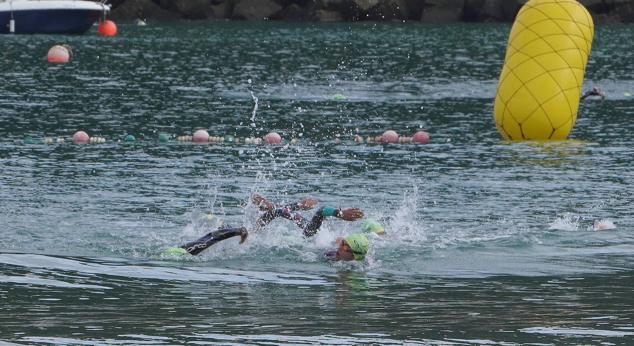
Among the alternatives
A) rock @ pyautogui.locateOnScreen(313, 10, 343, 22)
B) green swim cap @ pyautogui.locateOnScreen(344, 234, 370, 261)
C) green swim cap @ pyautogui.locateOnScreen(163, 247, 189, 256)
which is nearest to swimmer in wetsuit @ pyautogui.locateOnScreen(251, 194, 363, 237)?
green swim cap @ pyautogui.locateOnScreen(344, 234, 370, 261)

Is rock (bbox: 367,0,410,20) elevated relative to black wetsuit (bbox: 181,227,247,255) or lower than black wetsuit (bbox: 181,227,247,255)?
lower

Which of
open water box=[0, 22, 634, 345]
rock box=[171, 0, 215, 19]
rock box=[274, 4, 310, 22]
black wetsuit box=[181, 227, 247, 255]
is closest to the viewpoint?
open water box=[0, 22, 634, 345]

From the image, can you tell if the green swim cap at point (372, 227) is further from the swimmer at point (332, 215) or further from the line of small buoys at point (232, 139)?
the line of small buoys at point (232, 139)

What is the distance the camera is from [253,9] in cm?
9962

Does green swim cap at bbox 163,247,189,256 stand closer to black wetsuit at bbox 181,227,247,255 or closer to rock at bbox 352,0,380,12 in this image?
black wetsuit at bbox 181,227,247,255

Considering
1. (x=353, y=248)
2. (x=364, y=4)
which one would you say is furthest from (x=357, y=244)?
(x=364, y=4)

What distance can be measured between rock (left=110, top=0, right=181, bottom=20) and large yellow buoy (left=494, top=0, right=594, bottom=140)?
224 feet

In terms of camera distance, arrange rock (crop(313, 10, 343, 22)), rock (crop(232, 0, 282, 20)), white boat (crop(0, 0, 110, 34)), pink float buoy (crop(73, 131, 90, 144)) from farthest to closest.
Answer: rock (crop(313, 10, 343, 22)) < rock (crop(232, 0, 282, 20)) < white boat (crop(0, 0, 110, 34)) < pink float buoy (crop(73, 131, 90, 144))

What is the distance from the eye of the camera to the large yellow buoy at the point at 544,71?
35.1m

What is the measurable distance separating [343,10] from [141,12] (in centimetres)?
1334

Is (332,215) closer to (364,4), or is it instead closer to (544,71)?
(544,71)

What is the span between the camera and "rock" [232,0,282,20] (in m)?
99.4

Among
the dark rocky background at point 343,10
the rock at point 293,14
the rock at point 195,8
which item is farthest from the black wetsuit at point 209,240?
the rock at point 195,8

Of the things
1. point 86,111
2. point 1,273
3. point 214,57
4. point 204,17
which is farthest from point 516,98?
point 204,17
